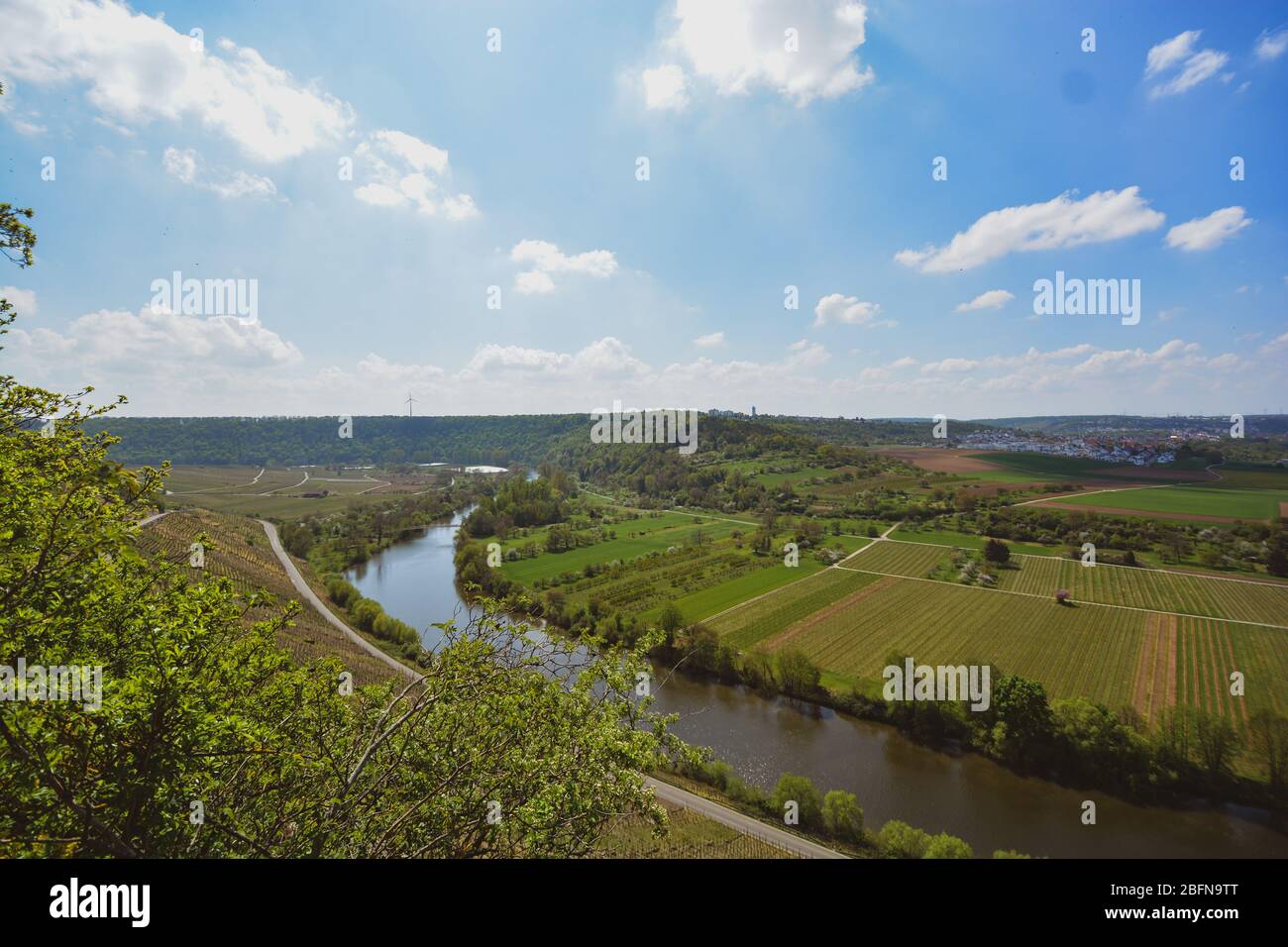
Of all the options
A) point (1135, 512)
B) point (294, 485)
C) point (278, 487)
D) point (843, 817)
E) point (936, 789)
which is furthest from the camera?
point (294, 485)

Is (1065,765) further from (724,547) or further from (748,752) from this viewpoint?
(724,547)

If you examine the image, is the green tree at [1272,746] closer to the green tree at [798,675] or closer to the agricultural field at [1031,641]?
the agricultural field at [1031,641]

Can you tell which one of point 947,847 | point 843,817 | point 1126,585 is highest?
point 1126,585

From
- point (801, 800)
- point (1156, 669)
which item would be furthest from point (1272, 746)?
point (801, 800)

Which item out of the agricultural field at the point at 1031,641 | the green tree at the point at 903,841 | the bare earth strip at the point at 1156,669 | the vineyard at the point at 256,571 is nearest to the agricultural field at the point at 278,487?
the vineyard at the point at 256,571

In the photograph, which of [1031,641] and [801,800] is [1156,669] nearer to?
[1031,641]

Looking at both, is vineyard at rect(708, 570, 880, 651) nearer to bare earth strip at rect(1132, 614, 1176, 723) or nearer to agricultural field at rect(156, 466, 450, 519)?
bare earth strip at rect(1132, 614, 1176, 723)
